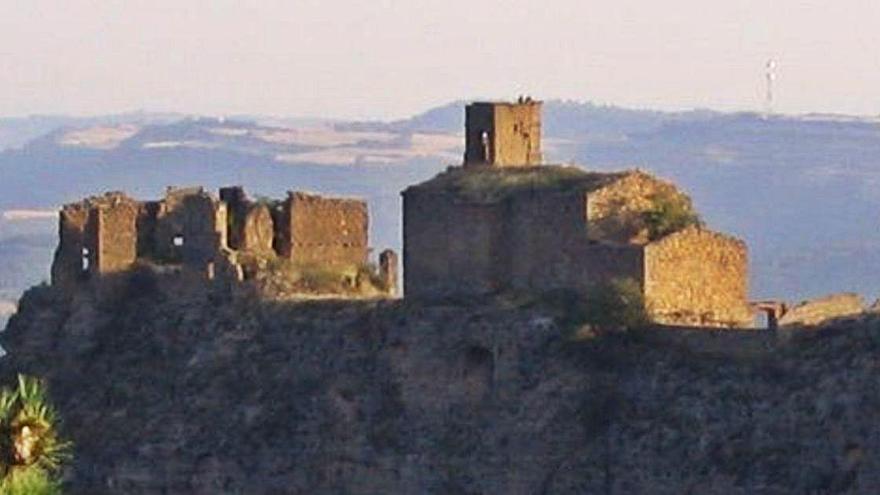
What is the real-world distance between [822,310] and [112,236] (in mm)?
12562

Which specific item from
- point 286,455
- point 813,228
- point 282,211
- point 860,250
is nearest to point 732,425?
point 286,455

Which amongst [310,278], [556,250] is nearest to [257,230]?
[310,278]

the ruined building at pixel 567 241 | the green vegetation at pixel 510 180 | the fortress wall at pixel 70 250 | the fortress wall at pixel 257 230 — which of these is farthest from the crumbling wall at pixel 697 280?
the fortress wall at pixel 70 250

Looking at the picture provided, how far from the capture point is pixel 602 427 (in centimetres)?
5478

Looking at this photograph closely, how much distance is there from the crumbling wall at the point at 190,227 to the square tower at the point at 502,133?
4336 millimetres

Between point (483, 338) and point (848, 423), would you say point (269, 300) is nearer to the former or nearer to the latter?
point (483, 338)

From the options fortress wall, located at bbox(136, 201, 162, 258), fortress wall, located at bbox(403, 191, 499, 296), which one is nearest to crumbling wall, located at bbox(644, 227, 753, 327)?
fortress wall, located at bbox(403, 191, 499, 296)

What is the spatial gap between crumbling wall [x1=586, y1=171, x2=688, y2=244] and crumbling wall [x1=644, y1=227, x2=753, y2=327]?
78cm

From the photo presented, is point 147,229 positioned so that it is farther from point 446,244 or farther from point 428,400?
point 428,400

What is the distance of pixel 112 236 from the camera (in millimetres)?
64500

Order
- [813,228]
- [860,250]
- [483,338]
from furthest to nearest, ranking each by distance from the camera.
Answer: [813,228] < [860,250] < [483,338]

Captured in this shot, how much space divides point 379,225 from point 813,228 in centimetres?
2888

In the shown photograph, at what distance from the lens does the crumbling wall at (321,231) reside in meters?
64.4

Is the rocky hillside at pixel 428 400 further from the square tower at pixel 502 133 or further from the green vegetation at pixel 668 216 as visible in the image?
the square tower at pixel 502 133
